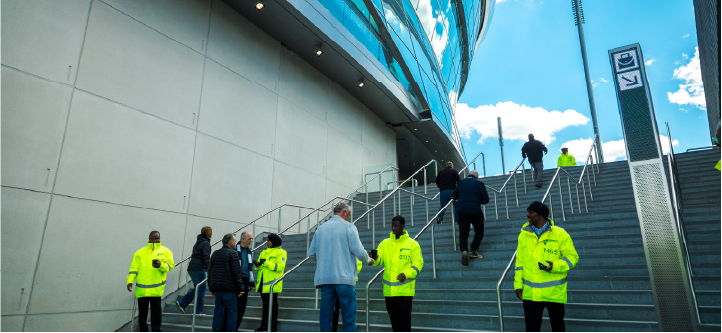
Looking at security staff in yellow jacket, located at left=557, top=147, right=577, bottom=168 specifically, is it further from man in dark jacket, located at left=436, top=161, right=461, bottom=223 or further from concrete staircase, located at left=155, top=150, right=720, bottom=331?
man in dark jacket, located at left=436, top=161, right=461, bottom=223

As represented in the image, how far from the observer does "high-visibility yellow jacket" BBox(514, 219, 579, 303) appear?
12.0 ft

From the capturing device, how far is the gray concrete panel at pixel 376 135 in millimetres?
17178

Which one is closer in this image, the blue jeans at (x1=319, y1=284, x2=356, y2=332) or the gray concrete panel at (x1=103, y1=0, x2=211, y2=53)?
the blue jeans at (x1=319, y1=284, x2=356, y2=332)

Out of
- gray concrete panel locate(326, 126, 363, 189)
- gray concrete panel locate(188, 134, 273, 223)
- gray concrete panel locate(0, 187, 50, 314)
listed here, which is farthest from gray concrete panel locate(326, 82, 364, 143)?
gray concrete panel locate(0, 187, 50, 314)

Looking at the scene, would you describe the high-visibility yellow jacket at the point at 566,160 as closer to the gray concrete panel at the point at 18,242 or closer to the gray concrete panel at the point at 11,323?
the gray concrete panel at the point at 18,242

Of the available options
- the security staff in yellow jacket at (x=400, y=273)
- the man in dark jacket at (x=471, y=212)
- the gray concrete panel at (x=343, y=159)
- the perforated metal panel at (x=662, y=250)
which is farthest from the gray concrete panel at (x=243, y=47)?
the perforated metal panel at (x=662, y=250)

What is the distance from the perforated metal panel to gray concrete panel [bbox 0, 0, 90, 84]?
802 cm

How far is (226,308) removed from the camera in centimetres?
554

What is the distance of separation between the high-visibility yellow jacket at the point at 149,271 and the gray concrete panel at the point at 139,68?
3.35 m

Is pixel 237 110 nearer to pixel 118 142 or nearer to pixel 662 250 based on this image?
pixel 118 142

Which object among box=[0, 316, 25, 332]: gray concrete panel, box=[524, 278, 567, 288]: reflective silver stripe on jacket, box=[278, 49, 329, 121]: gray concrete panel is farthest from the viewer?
box=[278, 49, 329, 121]: gray concrete panel

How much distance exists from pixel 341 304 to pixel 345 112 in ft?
39.3

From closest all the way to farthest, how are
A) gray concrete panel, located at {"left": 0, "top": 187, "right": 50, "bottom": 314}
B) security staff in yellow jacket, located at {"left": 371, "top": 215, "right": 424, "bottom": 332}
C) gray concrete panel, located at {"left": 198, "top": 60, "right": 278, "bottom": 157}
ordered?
1. security staff in yellow jacket, located at {"left": 371, "top": 215, "right": 424, "bottom": 332}
2. gray concrete panel, located at {"left": 0, "top": 187, "right": 50, "bottom": 314}
3. gray concrete panel, located at {"left": 198, "top": 60, "right": 278, "bottom": 157}

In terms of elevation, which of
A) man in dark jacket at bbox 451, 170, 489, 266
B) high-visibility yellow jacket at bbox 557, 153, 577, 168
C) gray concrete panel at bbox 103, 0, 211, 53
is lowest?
man in dark jacket at bbox 451, 170, 489, 266
